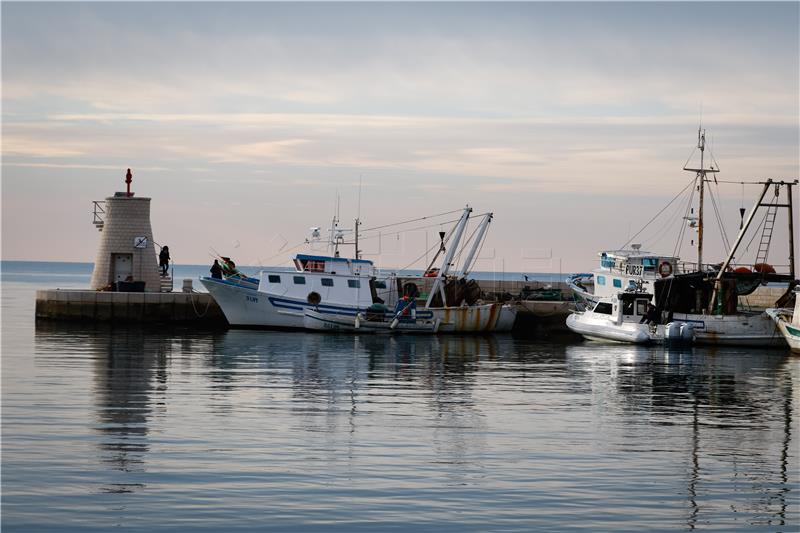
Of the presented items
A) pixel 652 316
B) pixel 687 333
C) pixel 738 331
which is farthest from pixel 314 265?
pixel 738 331

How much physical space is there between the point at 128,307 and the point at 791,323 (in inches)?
1091

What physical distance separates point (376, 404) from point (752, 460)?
8424 millimetres

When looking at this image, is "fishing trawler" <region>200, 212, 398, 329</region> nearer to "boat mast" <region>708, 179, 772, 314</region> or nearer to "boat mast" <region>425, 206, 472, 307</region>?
"boat mast" <region>425, 206, 472, 307</region>

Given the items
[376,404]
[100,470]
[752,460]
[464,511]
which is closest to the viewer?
[464,511]

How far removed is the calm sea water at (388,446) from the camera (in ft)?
41.3

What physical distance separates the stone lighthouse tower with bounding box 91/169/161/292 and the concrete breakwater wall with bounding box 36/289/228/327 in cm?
136

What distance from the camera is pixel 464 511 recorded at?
12.7 m

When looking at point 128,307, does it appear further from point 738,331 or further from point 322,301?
point 738,331

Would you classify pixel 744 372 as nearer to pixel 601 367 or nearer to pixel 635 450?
pixel 601 367

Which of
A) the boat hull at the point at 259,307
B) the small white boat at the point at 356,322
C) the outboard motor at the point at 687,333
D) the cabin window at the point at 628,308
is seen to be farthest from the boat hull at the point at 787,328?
the boat hull at the point at 259,307

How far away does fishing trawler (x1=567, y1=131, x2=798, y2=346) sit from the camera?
41.7 m

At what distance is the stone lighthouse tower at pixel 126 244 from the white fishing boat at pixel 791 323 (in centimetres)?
2724

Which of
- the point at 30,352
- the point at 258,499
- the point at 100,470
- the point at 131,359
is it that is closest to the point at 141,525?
the point at 258,499

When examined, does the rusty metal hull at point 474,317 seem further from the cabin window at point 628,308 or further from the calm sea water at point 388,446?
the calm sea water at point 388,446
